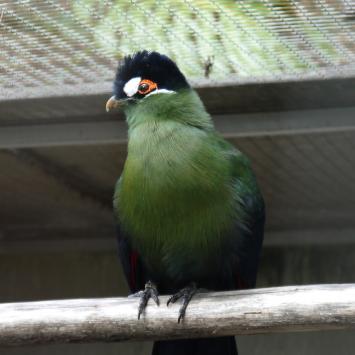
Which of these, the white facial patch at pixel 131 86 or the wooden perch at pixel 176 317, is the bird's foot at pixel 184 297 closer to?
the wooden perch at pixel 176 317

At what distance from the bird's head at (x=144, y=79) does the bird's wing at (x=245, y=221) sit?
0.34 meters

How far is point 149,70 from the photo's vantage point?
3787 millimetres

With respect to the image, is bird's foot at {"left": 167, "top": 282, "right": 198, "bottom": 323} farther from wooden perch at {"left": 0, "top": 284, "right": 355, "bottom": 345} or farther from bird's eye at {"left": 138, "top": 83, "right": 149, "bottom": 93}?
bird's eye at {"left": 138, "top": 83, "right": 149, "bottom": 93}

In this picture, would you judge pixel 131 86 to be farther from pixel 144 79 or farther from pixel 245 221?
pixel 245 221

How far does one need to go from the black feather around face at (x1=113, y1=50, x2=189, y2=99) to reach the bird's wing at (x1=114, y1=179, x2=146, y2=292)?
0.44 meters

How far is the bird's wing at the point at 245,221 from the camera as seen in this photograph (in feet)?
12.1

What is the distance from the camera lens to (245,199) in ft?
12.2

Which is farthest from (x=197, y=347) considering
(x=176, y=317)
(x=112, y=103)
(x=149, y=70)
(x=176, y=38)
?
(x=176, y=38)

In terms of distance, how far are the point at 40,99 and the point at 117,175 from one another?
84 cm

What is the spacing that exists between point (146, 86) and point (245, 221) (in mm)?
733

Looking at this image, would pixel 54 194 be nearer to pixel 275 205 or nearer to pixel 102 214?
pixel 102 214

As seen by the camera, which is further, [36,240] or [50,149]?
[36,240]

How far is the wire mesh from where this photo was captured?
3621mm

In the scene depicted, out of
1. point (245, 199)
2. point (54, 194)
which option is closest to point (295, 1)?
point (245, 199)
